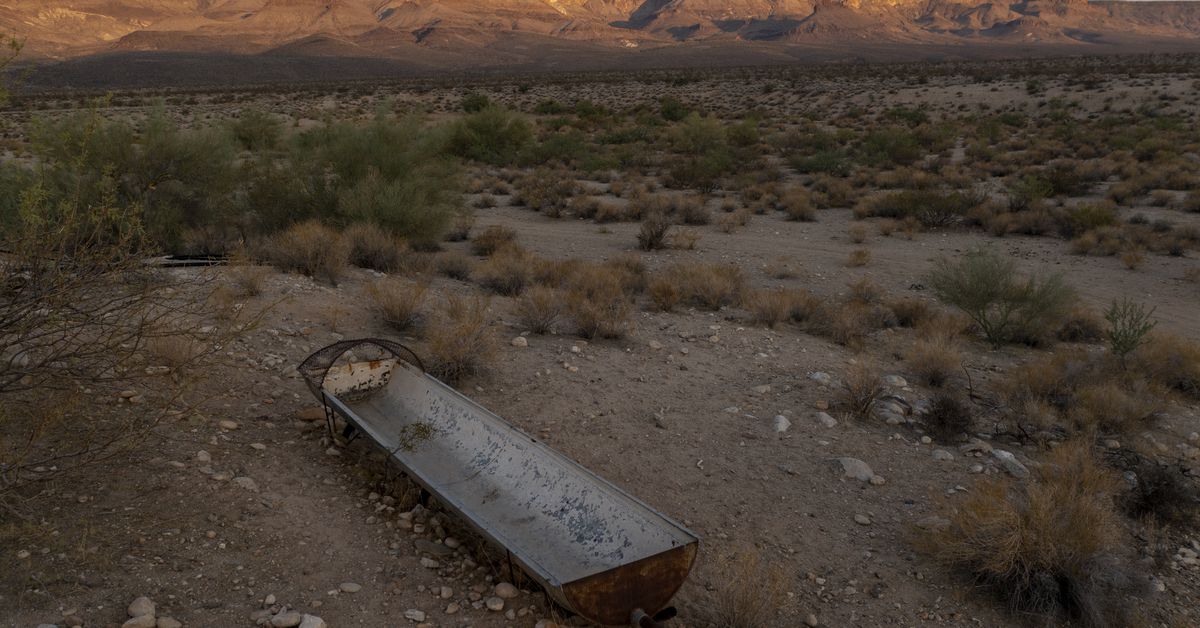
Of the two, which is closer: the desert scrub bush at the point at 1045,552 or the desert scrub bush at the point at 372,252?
the desert scrub bush at the point at 1045,552

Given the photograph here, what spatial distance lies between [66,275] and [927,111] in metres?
44.8

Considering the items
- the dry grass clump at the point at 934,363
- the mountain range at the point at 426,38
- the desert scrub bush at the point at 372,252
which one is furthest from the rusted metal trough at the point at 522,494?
the mountain range at the point at 426,38

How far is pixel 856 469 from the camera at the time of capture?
19.4ft

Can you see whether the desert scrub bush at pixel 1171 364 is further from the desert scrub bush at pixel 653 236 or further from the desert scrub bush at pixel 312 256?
the desert scrub bush at pixel 312 256

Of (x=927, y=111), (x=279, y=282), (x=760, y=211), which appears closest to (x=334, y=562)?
(x=279, y=282)

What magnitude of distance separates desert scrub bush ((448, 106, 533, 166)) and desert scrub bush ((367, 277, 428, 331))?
18635mm

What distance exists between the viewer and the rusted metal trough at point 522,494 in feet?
12.7

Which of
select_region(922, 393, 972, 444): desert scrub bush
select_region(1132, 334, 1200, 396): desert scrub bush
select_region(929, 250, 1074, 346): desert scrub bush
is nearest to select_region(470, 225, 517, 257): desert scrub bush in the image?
select_region(929, 250, 1074, 346): desert scrub bush

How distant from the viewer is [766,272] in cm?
1268

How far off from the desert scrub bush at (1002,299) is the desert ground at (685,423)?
91 mm

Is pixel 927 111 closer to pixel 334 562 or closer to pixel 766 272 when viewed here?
pixel 766 272

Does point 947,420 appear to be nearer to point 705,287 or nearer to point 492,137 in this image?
point 705,287

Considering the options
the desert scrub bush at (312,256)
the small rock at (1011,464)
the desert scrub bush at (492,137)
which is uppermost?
the desert scrub bush at (492,137)

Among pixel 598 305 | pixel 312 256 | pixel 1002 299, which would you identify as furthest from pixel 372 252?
pixel 1002 299
